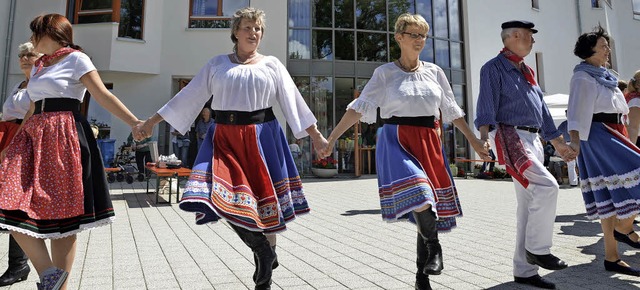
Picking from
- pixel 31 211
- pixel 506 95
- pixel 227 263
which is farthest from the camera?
pixel 227 263

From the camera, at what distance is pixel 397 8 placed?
17.3 meters

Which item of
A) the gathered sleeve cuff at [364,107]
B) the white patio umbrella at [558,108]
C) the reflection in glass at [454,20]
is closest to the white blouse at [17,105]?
the gathered sleeve cuff at [364,107]

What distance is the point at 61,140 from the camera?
2.40m

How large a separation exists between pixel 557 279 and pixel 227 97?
2870 millimetres

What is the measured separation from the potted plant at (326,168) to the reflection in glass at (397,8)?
6117 mm

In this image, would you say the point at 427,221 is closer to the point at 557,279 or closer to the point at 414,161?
the point at 414,161

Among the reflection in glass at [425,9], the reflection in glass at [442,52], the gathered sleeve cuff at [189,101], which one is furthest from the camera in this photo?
the reflection in glass at [442,52]

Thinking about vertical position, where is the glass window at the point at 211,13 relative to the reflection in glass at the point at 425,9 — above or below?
below

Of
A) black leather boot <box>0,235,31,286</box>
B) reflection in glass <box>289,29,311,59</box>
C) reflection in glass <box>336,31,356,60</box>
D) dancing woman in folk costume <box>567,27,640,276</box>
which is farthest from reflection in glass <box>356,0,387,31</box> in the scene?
black leather boot <box>0,235,31,286</box>

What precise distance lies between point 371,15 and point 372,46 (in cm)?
124

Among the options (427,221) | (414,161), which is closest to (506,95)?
(414,161)

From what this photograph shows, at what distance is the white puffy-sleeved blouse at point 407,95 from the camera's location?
9.92 ft

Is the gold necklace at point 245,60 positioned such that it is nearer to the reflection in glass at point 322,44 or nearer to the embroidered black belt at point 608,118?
the embroidered black belt at point 608,118

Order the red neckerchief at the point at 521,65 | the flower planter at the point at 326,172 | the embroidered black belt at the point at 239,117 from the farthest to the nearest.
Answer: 1. the flower planter at the point at 326,172
2. the red neckerchief at the point at 521,65
3. the embroidered black belt at the point at 239,117
